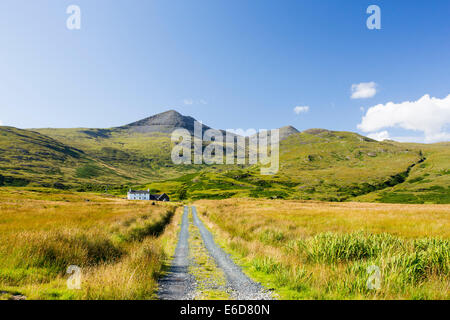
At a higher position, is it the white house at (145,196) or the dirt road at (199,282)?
the dirt road at (199,282)

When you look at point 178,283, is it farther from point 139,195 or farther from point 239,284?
point 139,195

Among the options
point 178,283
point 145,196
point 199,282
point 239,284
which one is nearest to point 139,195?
point 145,196

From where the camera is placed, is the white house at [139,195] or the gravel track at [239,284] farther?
the white house at [139,195]

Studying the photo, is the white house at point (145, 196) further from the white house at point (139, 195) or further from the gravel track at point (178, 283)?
the gravel track at point (178, 283)

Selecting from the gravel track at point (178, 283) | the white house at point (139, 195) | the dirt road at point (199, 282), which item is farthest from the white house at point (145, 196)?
the gravel track at point (178, 283)

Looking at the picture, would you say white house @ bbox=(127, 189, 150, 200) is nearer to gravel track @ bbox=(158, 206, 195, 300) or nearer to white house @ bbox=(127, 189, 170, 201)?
white house @ bbox=(127, 189, 170, 201)

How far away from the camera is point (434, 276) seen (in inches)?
316

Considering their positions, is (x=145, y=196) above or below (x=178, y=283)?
below

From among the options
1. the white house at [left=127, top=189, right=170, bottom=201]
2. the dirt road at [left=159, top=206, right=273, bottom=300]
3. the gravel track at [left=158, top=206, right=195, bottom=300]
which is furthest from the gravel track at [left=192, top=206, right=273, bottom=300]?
the white house at [left=127, top=189, right=170, bottom=201]

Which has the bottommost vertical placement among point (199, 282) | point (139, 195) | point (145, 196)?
point (145, 196)
